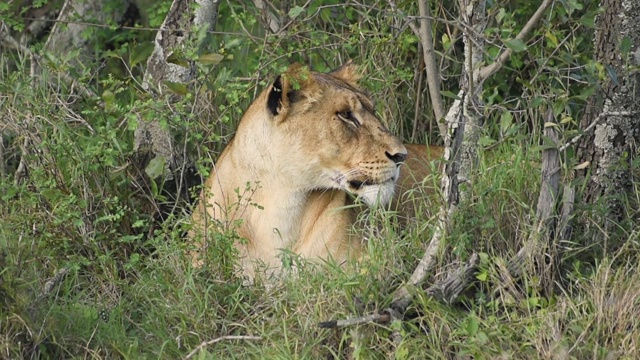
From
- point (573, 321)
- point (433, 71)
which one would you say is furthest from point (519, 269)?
point (433, 71)

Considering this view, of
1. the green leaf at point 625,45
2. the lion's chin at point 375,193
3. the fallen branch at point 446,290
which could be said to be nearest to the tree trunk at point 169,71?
the lion's chin at point 375,193

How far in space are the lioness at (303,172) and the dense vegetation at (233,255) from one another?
0.48ft

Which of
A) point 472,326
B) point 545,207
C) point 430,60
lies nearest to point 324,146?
point 430,60

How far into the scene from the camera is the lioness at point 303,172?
4.86m

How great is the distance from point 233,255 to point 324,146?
0.59 m

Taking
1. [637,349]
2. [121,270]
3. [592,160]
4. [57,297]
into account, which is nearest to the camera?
[637,349]

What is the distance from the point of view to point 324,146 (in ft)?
16.0

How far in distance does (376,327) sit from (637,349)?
0.89 m

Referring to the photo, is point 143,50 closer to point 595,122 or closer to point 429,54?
point 429,54

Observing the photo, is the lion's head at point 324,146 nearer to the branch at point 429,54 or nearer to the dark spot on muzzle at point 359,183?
the dark spot on muzzle at point 359,183

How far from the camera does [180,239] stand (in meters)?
5.01

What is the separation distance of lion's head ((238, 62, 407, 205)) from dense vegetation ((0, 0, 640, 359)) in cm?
18

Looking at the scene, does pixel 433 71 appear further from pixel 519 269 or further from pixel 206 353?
pixel 206 353

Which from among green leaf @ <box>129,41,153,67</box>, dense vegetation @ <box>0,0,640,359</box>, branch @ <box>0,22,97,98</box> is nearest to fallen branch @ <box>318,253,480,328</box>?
dense vegetation @ <box>0,0,640,359</box>
